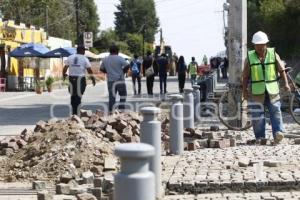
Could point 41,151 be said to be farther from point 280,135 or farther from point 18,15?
point 18,15

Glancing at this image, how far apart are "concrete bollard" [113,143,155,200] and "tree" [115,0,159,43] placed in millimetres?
145364

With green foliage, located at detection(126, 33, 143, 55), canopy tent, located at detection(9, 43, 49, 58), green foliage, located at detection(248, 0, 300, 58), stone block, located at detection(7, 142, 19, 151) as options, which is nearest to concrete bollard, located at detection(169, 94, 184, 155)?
stone block, located at detection(7, 142, 19, 151)

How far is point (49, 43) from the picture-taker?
2478 inches

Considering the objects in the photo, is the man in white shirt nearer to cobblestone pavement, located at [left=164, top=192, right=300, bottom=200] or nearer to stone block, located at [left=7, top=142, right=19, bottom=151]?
stone block, located at [left=7, top=142, right=19, bottom=151]

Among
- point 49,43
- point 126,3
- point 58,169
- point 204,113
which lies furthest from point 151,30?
point 58,169

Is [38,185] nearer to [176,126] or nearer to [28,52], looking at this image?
[176,126]

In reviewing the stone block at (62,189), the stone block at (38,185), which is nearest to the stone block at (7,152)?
the stone block at (38,185)

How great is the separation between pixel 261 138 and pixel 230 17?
4.24 metres

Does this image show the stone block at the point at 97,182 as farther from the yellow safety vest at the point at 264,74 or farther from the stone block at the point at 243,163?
the yellow safety vest at the point at 264,74

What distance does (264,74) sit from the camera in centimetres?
1159

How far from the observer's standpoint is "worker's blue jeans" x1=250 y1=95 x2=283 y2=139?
11.7m

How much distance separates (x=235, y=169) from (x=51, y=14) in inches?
3593

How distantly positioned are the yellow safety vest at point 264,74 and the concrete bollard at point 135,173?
7.86 meters

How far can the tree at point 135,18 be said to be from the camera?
495ft
